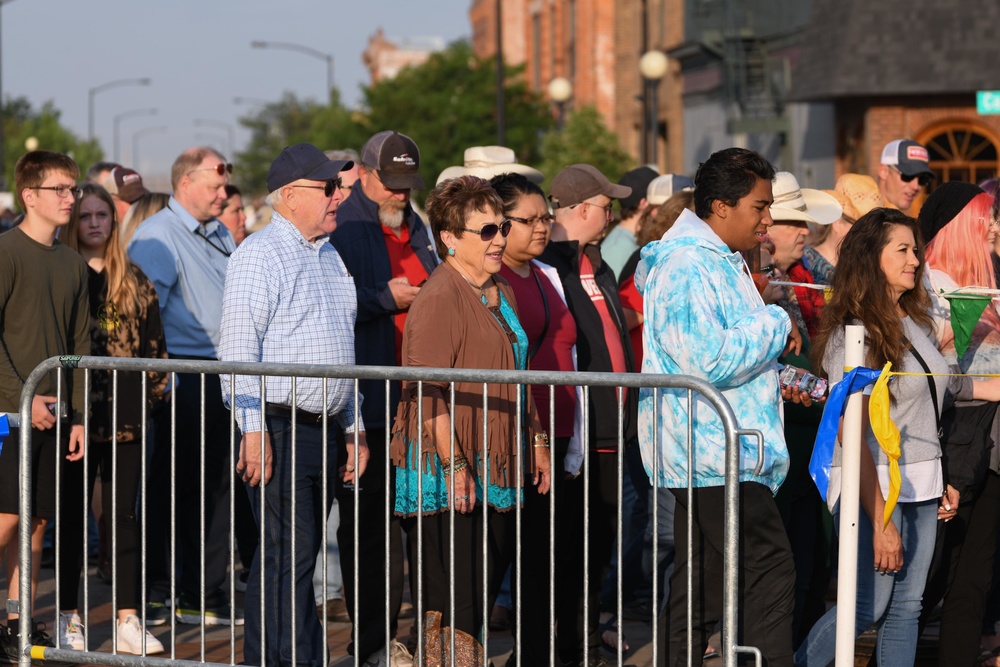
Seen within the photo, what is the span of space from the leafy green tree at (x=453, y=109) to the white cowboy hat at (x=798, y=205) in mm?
33973

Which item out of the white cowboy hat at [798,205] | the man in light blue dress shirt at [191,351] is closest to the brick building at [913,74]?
the white cowboy hat at [798,205]

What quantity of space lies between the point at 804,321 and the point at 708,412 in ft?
6.18

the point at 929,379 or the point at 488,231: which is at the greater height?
the point at 488,231

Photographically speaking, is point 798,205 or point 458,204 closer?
point 458,204

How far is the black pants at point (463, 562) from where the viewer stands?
5371 mm

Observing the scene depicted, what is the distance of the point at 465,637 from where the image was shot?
5.34 m

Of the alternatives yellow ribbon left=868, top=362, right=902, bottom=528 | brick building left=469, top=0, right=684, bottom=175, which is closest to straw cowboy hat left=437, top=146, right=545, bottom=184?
yellow ribbon left=868, top=362, right=902, bottom=528

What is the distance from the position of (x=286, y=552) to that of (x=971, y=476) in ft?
8.80

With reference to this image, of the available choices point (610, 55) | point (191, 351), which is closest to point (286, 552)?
point (191, 351)

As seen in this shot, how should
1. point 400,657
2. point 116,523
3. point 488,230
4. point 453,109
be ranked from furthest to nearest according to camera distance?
point 453,109, point 116,523, point 400,657, point 488,230

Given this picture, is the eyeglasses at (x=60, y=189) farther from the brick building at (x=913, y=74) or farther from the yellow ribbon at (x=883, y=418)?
the brick building at (x=913, y=74)

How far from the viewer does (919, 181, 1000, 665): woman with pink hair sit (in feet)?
18.8

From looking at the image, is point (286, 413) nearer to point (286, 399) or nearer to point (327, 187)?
point (286, 399)

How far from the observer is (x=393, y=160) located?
6.61 m
